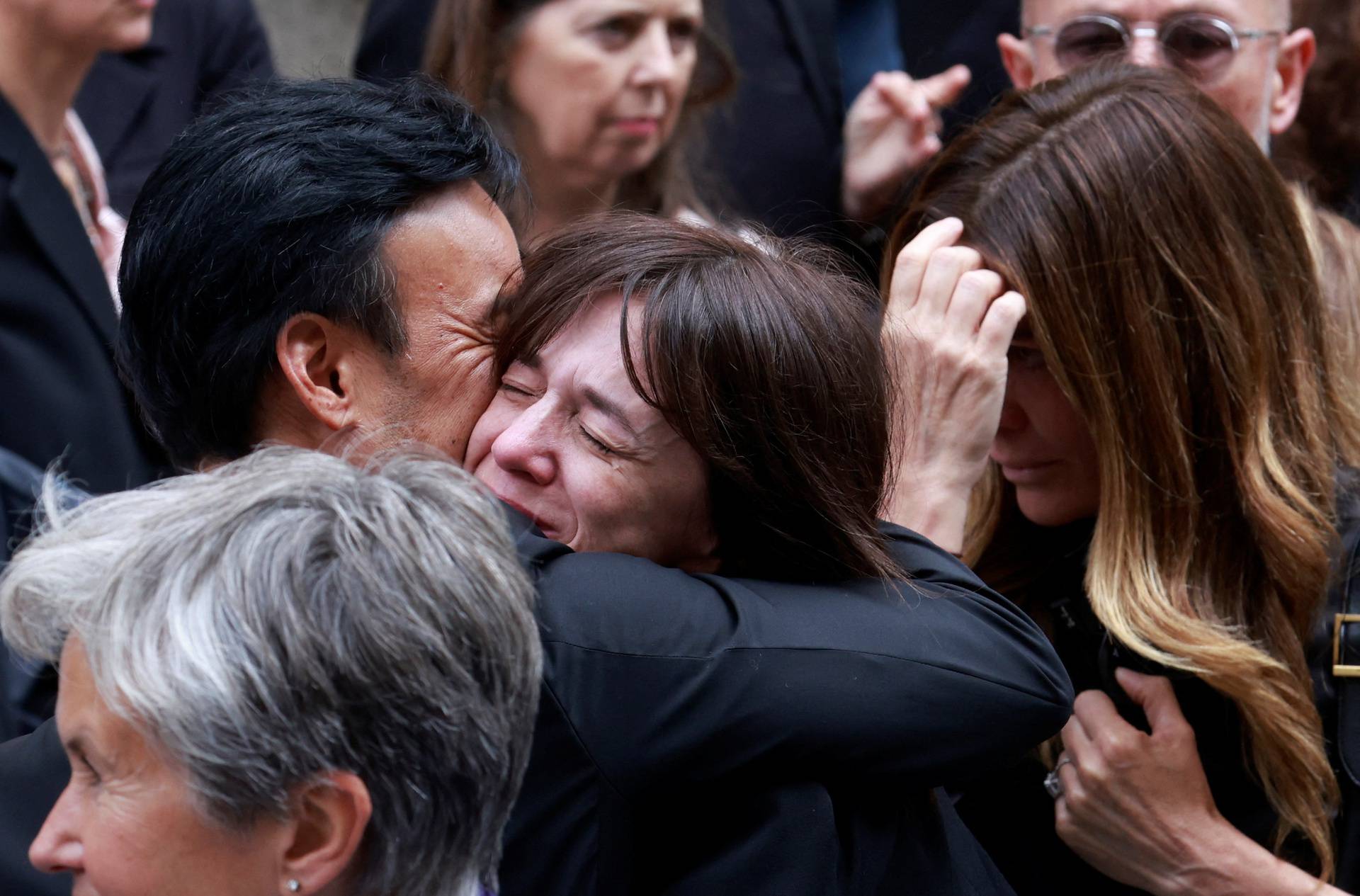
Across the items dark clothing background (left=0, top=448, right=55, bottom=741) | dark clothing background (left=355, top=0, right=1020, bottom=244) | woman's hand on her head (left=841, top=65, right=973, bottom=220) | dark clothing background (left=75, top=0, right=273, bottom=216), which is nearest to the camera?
dark clothing background (left=0, top=448, right=55, bottom=741)

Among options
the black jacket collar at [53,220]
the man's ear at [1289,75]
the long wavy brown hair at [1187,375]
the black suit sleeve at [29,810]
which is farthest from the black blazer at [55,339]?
the man's ear at [1289,75]

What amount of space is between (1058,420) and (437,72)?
1737mm

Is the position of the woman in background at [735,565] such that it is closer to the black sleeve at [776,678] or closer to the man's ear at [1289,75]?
the black sleeve at [776,678]

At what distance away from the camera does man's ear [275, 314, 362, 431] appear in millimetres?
1881

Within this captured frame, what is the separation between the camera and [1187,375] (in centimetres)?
239

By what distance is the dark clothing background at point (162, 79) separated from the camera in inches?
130

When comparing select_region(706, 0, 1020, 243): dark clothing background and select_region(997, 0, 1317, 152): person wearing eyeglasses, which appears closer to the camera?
select_region(997, 0, 1317, 152): person wearing eyeglasses

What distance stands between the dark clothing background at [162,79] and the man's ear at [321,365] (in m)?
1.54

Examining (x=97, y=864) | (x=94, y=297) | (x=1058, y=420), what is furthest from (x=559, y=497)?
(x=94, y=297)

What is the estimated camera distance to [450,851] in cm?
148

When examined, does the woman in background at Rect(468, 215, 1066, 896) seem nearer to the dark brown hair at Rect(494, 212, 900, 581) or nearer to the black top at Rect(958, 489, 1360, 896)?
the dark brown hair at Rect(494, 212, 900, 581)

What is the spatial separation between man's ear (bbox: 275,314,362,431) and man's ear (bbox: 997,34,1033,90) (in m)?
1.80

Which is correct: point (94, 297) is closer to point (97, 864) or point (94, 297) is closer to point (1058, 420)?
point (97, 864)

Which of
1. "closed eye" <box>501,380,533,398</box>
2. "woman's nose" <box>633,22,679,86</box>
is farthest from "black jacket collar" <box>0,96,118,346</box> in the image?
"woman's nose" <box>633,22,679,86</box>
